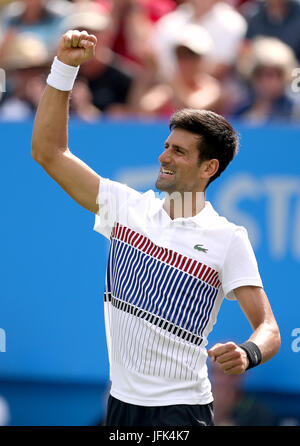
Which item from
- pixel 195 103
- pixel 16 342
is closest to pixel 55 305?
pixel 16 342

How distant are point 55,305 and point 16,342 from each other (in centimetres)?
38

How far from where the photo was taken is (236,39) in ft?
24.5

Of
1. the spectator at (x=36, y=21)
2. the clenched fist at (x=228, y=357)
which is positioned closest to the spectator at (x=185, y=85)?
the spectator at (x=36, y=21)

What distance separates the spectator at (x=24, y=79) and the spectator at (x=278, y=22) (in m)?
1.70

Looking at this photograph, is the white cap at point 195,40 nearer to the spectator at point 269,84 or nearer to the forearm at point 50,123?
the spectator at point 269,84

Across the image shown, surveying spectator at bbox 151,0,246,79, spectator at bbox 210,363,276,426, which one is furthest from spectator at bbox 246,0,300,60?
spectator at bbox 210,363,276,426

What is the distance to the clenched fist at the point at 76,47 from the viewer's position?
3.72 m

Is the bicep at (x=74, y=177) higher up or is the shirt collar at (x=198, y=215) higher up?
the bicep at (x=74, y=177)

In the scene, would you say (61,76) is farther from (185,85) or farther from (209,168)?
(185,85)

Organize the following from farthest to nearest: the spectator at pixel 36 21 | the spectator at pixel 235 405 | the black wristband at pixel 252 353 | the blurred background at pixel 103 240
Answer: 1. the spectator at pixel 36 21
2. the blurred background at pixel 103 240
3. the spectator at pixel 235 405
4. the black wristband at pixel 252 353

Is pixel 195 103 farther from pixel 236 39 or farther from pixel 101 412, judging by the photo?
pixel 101 412

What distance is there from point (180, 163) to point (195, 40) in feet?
11.5

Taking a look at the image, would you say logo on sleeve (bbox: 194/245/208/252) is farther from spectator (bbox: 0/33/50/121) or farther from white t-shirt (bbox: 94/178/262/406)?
spectator (bbox: 0/33/50/121)

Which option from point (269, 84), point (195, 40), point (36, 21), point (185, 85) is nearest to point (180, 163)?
point (269, 84)
